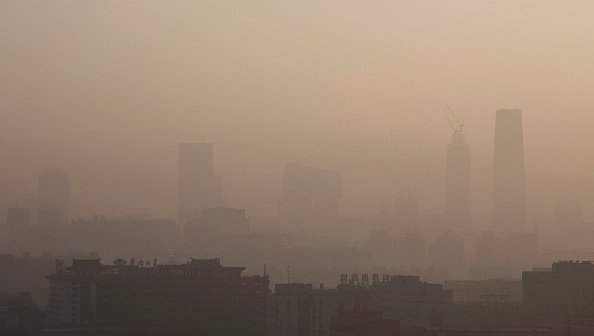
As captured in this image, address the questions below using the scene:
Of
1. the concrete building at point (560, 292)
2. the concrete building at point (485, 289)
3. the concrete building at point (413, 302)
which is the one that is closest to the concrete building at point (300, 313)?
the concrete building at point (413, 302)

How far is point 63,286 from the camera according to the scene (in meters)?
54.4

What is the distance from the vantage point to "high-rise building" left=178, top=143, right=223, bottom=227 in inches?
3428

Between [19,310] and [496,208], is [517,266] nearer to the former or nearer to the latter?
[496,208]

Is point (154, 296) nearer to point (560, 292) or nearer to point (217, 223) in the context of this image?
point (560, 292)

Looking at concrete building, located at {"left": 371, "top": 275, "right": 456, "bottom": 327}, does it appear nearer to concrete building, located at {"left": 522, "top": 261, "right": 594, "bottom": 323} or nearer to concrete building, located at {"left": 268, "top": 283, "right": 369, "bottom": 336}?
concrete building, located at {"left": 522, "top": 261, "right": 594, "bottom": 323}

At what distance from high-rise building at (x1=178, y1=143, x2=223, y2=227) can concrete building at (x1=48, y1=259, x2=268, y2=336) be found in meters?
30.5

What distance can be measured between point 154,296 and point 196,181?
37235 millimetres

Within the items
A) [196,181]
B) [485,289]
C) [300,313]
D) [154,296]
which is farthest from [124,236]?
[300,313]

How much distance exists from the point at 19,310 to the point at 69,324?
4.62 m

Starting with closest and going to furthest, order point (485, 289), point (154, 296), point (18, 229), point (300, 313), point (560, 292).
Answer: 1. point (300, 313)
2. point (154, 296)
3. point (560, 292)
4. point (485, 289)
5. point (18, 229)

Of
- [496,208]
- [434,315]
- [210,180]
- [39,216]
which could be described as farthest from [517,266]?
[434,315]

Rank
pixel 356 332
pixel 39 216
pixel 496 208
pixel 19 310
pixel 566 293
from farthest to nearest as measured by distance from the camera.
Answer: pixel 496 208
pixel 39 216
pixel 566 293
pixel 19 310
pixel 356 332

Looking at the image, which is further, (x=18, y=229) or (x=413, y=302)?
(x=18, y=229)

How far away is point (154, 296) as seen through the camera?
177 ft
